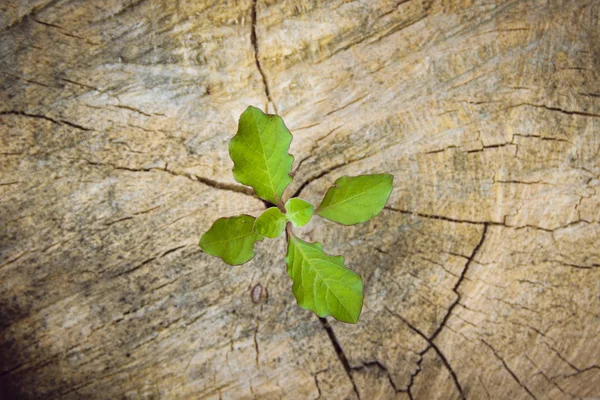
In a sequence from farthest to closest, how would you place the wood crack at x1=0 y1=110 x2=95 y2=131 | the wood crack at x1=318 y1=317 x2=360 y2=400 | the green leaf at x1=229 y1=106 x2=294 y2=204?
the wood crack at x1=318 y1=317 x2=360 y2=400 → the wood crack at x1=0 y1=110 x2=95 y2=131 → the green leaf at x1=229 y1=106 x2=294 y2=204

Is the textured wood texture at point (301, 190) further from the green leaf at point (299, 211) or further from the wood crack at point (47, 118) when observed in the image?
the green leaf at point (299, 211)

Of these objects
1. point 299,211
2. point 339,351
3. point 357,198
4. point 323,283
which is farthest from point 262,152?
point 339,351

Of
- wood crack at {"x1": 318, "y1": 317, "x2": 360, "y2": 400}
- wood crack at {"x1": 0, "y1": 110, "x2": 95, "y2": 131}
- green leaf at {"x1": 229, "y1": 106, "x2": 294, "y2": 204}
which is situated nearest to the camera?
green leaf at {"x1": 229, "y1": 106, "x2": 294, "y2": 204}

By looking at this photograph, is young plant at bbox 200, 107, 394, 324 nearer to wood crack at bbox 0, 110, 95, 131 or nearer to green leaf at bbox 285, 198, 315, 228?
green leaf at bbox 285, 198, 315, 228

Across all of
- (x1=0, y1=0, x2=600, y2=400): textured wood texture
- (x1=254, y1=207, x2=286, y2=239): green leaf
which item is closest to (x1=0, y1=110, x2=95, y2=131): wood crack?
(x1=0, y1=0, x2=600, y2=400): textured wood texture

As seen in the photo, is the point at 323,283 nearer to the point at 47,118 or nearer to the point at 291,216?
the point at 291,216

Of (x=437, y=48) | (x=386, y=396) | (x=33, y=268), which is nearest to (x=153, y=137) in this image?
(x=33, y=268)

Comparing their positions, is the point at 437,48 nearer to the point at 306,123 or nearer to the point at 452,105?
the point at 452,105
